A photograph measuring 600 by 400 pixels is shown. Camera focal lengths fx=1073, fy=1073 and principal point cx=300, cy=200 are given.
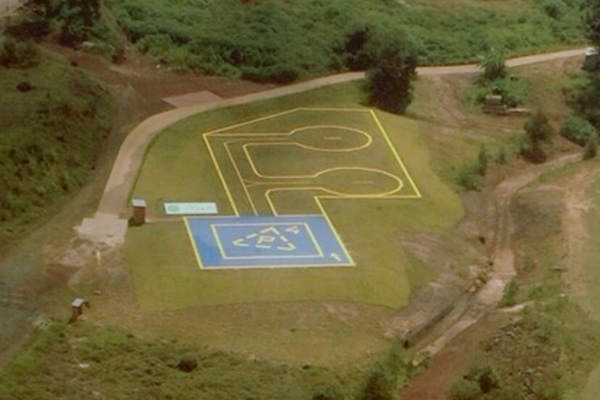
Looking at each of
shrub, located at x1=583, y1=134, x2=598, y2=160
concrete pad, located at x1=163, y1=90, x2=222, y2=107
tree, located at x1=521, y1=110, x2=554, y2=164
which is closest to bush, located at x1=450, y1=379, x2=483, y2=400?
shrub, located at x1=583, y1=134, x2=598, y2=160

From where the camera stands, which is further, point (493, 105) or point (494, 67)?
point (494, 67)

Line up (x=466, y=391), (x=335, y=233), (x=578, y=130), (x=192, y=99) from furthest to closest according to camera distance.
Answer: (x=578, y=130) < (x=192, y=99) < (x=335, y=233) < (x=466, y=391)

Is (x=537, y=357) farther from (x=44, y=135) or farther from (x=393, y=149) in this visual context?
(x=44, y=135)

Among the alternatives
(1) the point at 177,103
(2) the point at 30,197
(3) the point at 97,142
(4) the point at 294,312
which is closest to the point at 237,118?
(1) the point at 177,103

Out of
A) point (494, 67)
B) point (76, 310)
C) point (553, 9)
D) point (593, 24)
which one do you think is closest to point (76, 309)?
point (76, 310)

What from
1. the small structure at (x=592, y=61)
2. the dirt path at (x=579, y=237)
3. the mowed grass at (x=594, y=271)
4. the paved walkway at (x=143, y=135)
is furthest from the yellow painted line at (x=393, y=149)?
the small structure at (x=592, y=61)

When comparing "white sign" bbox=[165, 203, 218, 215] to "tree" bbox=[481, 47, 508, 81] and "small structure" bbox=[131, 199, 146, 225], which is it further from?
"tree" bbox=[481, 47, 508, 81]

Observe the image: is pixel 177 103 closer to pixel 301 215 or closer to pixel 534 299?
pixel 301 215
